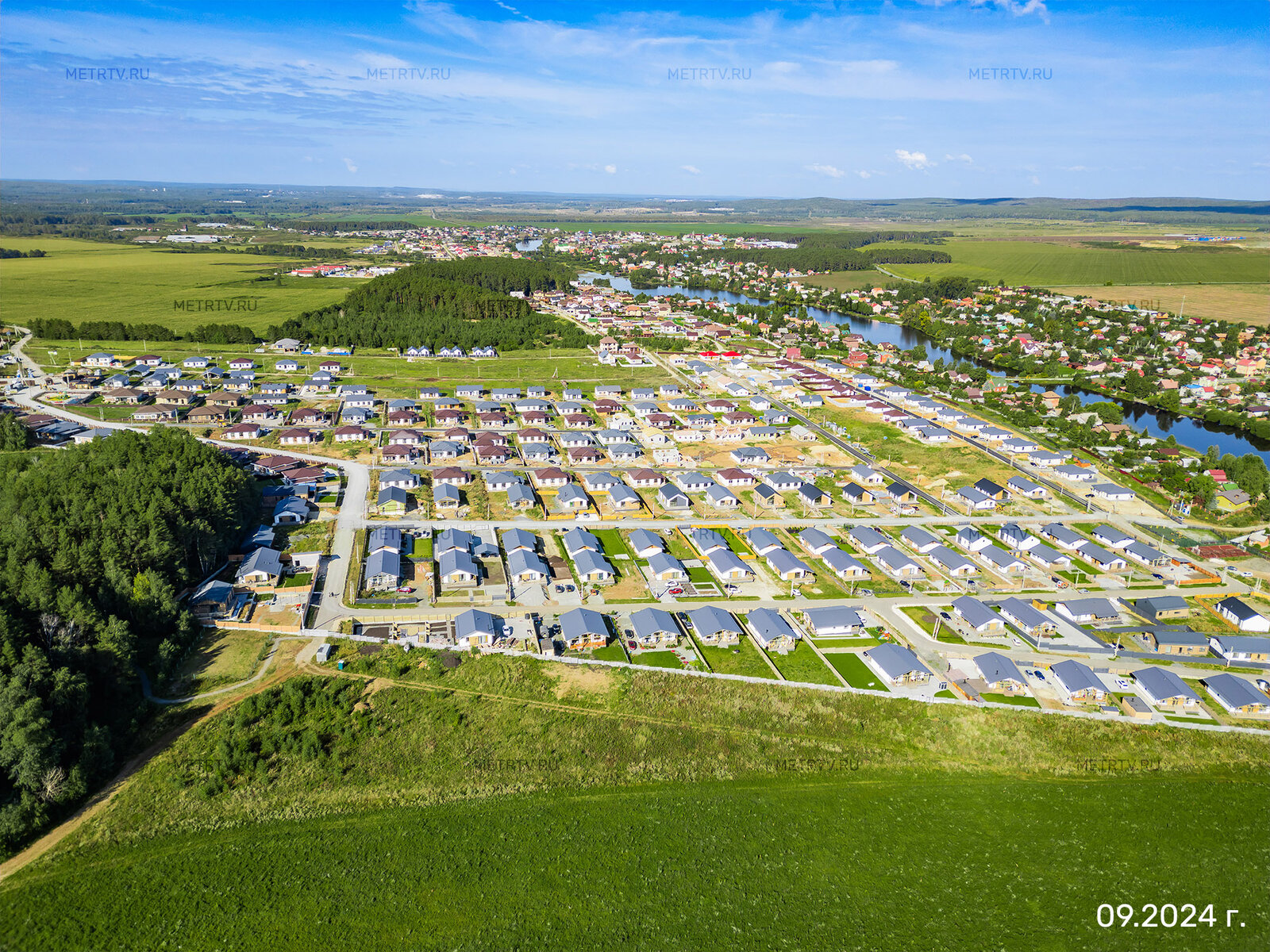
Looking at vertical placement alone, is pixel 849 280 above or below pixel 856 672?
above

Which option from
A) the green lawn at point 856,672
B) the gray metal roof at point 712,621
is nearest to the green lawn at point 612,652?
the gray metal roof at point 712,621

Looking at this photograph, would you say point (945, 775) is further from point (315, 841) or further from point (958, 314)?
point (958, 314)

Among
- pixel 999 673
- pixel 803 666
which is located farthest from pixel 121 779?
pixel 999 673

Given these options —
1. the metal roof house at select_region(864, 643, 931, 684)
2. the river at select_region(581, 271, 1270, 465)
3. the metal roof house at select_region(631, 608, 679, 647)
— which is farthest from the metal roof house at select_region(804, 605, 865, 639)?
the river at select_region(581, 271, 1270, 465)

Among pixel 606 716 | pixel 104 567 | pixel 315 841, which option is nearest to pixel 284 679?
pixel 315 841

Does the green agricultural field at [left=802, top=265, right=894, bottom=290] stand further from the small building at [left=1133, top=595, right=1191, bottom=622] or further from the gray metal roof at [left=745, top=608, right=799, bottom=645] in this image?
the gray metal roof at [left=745, top=608, right=799, bottom=645]

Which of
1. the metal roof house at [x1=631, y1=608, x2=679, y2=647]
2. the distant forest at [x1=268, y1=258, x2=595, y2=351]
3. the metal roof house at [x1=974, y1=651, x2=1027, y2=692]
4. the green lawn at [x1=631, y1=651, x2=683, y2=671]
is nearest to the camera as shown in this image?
the metal roof house at [x1=974, y1=651, x2=1027, y2=692]

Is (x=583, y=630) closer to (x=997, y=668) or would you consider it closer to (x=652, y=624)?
(x=652, y=624)
